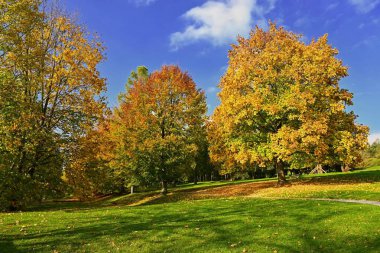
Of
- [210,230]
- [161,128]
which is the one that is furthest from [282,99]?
[210,230]

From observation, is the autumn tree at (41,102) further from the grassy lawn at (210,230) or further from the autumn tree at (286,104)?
the autumn tree at (286,104)

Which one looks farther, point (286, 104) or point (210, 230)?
point (286, 104)

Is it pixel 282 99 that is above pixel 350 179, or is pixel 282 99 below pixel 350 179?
above

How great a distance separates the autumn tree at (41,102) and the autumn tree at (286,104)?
477 inches

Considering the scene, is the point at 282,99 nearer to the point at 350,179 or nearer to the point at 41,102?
the point at 350,179

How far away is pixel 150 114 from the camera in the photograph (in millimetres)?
33906

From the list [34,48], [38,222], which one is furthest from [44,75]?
[38,222]

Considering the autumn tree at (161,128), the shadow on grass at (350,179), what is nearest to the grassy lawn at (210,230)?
the shadow on grass at (350,179)

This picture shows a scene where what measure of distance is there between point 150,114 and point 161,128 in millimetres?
1873

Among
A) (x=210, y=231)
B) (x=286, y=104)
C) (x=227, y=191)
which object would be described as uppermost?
(x=286, y=104)

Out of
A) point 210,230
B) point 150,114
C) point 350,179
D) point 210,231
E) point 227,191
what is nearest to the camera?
point 210,231

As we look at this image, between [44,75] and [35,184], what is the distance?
7.83 metres

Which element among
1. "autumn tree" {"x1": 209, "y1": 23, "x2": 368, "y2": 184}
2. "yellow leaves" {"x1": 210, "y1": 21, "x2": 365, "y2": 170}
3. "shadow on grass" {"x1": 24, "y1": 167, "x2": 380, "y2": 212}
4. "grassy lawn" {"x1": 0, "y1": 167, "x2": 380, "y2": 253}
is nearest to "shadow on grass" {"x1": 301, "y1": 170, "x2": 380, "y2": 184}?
"shadow on grass" {"x1": 24, "y1": 167, "x2": 380, "y2": 212}

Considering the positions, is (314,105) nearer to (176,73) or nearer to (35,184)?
(176,73)
